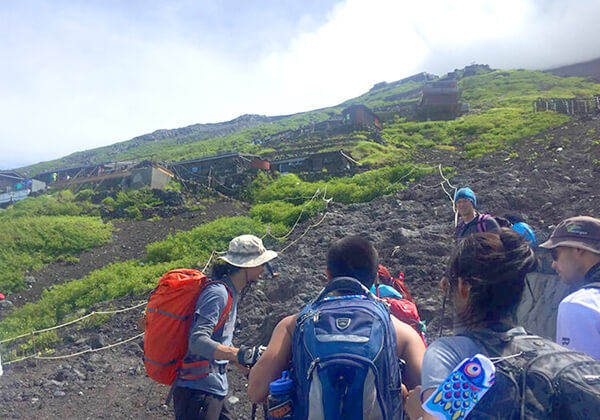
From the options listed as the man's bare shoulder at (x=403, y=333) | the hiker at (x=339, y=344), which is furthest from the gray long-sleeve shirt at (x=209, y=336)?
the man's bare shoulder at (x=403, y=333)

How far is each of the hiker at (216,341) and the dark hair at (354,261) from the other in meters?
0.82

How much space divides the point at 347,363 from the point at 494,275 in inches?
27.6

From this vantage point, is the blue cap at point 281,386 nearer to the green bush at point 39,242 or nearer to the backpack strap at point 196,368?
the backpack strap at point 196,368

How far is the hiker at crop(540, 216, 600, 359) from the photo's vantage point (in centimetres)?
188

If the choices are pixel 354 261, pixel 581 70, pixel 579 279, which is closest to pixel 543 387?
pixel 354 261

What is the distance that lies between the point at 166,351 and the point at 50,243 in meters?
15.2

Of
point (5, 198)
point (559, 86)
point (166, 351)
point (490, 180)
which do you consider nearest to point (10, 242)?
point (166, 351)

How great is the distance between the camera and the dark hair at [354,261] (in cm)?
230

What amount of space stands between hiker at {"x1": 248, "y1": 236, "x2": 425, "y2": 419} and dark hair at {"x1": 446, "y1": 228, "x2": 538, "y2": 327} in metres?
0.43

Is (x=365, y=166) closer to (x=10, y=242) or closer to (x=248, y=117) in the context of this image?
(x=10, y=242)

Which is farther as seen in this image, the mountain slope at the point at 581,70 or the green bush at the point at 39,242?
the mountain slope at the point at 581,70

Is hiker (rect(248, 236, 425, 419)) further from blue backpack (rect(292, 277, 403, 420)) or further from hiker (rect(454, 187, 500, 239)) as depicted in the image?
hiker (rect(454, 187, 500, 239))

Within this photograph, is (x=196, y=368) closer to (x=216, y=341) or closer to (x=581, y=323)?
(x=216, y=341)

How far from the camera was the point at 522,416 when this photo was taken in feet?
4.62
